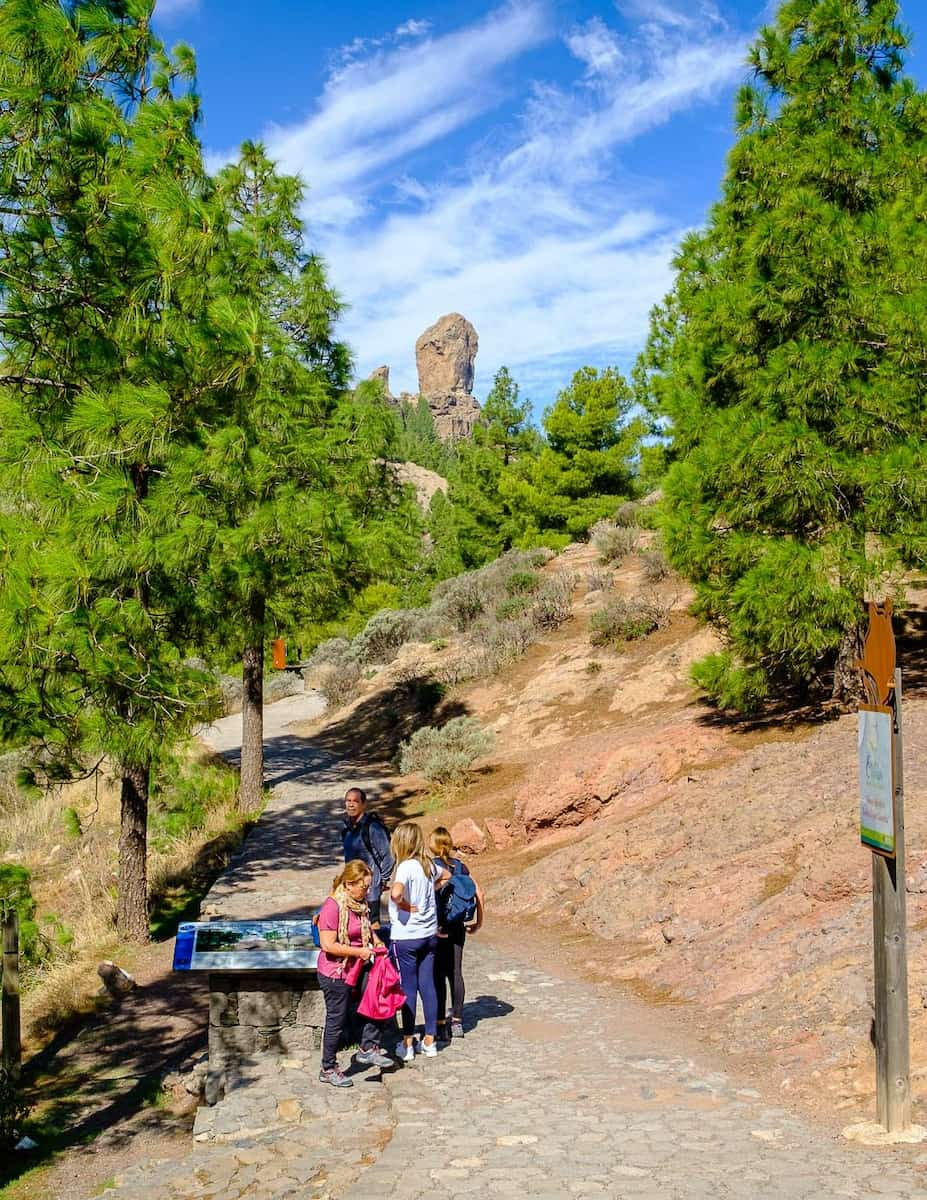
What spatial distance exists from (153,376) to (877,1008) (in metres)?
6.71

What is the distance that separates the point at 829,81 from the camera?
12297 mm

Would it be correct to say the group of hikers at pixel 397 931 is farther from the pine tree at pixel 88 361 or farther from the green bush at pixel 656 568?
the green bush at pixel 656 568

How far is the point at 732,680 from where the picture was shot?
1246 cm

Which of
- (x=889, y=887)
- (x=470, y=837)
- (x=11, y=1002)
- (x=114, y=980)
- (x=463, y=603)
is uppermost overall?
(x=463, y=603)

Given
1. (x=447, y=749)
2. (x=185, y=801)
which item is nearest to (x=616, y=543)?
(x=447, y=749)

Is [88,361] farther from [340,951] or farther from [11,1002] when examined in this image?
[11,1002]

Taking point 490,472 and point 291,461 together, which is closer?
point 291,461

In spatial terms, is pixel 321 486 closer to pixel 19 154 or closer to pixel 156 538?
pixel 156 538

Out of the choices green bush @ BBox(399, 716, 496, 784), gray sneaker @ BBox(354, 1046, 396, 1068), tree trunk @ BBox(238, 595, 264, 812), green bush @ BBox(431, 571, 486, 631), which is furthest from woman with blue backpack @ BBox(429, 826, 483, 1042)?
green bush @ BBox(431, 571, 486, 631)

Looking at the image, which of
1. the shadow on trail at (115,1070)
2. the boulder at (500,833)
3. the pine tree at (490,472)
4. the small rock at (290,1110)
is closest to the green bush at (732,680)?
the boulder at (500,833)

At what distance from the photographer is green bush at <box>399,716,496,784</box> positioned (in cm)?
1738

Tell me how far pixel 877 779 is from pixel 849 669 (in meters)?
7.69

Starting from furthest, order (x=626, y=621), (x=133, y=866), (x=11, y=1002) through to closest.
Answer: (x=626, y=621) < (x=133, y=866) < (x=11, y=1002)

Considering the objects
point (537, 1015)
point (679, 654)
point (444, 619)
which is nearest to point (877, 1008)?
point (537, 1015)
